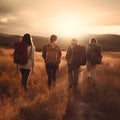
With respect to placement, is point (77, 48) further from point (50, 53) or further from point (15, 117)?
point (15, 117)

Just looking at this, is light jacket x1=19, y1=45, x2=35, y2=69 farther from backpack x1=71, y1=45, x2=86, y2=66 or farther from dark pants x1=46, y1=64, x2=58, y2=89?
backpack x1=71, y1=45, x2=86, y2=66

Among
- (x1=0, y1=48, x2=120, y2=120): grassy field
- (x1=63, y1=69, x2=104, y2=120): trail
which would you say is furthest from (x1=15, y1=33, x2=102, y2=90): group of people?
(x1=63, y1=69, x2=104, y2=120): trail

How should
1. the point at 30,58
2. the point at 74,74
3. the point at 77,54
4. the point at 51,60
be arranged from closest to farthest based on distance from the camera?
the point at 30,58
the point at 51,60
the point at 77,54
the point at 74,74

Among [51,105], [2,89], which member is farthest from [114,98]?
[2,89]

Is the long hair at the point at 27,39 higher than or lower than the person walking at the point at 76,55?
higher

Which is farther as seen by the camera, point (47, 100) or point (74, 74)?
point (74, 74)

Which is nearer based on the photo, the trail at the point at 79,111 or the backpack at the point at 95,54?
the trail at the point at 79,111

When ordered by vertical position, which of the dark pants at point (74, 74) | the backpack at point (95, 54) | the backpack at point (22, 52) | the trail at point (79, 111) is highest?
the backpack at point (22, 52)

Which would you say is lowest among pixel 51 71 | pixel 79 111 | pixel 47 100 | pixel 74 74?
pixel 79 111

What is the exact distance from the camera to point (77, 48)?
1406 centimetres

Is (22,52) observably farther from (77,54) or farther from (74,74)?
(74,74)

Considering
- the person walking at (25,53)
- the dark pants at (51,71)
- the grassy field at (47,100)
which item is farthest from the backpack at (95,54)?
the person walking at (25,53)

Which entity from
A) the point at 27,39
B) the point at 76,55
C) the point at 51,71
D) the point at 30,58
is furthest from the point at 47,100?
the point at 76,55

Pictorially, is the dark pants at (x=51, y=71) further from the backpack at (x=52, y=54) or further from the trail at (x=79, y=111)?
the trail at (x=79, y=111)
